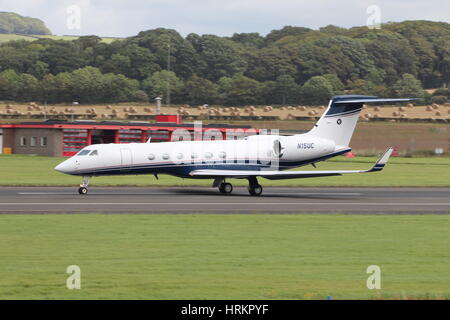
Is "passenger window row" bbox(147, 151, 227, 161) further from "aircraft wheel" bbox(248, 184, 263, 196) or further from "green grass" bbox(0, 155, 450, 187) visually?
"green grass" bbox(0, 155, 450, 187)

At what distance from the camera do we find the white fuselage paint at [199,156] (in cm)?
3781

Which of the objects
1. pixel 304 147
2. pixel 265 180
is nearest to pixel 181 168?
pixel 304 147

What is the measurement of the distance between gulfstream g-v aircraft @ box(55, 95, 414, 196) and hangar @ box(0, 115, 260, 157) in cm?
3683

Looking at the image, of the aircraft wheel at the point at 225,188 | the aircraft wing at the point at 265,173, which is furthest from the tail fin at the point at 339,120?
the aircraft wheel at the point at 225,188

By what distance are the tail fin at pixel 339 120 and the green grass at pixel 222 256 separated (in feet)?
44.7

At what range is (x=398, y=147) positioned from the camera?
302 ft

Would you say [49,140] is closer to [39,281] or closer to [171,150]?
[171,150]

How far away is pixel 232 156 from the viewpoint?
39.9 m

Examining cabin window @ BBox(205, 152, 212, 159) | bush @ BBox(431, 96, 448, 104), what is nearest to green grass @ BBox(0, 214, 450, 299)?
cabin window @ BBox(205, 152, 212, 159)

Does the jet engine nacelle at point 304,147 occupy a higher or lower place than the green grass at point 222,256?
higher

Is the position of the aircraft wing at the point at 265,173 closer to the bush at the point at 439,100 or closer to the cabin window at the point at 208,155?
the cabin window at the point at 208,155

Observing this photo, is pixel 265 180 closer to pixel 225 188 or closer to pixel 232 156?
pixel 225 188

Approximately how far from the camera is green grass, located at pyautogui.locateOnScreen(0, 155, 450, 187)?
156 ft
